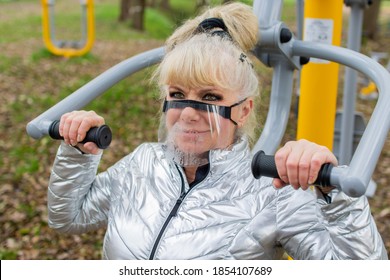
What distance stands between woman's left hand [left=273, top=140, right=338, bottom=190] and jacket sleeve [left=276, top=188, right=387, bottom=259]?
0.44 feet

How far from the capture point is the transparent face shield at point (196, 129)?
158 cm

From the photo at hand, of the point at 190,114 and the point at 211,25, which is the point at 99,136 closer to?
the point at 190,114

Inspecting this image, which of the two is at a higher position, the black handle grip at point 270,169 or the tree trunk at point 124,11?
the black handle grip at point 270,169

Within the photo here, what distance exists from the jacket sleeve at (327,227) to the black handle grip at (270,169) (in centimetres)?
13

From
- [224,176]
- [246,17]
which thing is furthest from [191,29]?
[224,176]

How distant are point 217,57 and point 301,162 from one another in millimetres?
526

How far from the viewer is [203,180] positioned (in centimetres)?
162

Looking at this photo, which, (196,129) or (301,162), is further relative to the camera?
(196,129)

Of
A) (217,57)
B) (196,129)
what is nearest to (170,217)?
(196,129)

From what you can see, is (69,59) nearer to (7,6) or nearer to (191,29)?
(191,29)

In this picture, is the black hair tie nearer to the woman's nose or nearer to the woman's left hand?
the woman's nose

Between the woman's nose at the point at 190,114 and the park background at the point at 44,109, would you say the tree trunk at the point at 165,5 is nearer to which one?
the park background at the point at 44,109

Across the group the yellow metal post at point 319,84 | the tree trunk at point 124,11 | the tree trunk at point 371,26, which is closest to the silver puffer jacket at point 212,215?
the yellow metal post at point 319,84

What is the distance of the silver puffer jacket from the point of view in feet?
4.84
